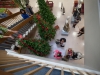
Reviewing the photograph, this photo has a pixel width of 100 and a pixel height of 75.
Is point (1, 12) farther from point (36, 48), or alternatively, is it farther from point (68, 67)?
point (68, 67)

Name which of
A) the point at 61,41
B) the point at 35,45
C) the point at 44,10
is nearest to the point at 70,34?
the point at 61,41

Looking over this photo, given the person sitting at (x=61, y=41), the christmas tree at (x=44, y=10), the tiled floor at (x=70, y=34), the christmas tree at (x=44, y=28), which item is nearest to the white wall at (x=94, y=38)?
the tiled floor at (x=70, y=34)

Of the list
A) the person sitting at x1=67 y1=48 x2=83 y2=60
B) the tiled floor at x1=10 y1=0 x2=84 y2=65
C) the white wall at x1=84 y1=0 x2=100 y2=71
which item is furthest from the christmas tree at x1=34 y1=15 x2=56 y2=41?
the white wall at x1=84 y1=0 x2=100 y2=71

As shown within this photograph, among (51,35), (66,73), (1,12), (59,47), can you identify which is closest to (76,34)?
(59,47)

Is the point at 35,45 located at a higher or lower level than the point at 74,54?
higher

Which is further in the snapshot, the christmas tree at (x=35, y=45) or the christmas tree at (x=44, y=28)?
the christmas tree at (x=44, y=28)

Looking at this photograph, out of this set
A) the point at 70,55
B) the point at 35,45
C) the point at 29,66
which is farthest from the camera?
the point at 70,55

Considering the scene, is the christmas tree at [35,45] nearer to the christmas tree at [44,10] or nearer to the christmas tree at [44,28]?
the christmas tree at [44,28]

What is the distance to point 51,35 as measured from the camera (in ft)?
16.4

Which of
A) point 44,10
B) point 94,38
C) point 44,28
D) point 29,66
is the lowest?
point 29,66

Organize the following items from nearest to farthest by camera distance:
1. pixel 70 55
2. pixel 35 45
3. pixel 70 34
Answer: pixel 35 45
pixel 70 55
pixel 70 34

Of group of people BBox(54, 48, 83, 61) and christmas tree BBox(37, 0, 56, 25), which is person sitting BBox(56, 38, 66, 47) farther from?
christmas tree BBox(37, 0, 56, 25)

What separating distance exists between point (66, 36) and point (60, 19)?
4.08 feet

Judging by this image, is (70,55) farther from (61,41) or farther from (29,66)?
(29,66)
